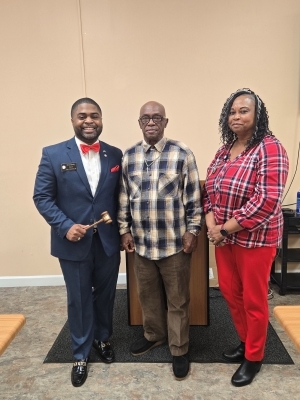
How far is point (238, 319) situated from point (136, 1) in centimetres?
289

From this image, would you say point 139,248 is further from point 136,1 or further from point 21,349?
point 136,1

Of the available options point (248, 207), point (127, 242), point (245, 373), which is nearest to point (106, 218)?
point (127, 242)

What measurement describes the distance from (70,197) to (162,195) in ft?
1.75

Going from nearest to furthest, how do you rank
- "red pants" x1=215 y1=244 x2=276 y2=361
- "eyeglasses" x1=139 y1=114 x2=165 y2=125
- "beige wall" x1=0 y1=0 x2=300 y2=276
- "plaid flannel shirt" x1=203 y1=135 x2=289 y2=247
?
"plaid flannel shirt" x1=203 y1=135 x2=289 y2=247, "red pants" x1=215 y1=244 x2=276 y2=361, "eyeglasses" x1=139 y1=114 x2=165 y2=125, "beige wall" x1=0 y1=0 x2=300 y2=276

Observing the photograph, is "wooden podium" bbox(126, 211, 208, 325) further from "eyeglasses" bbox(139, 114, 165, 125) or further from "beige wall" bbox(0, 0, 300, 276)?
"beige wall" bbox(0, 0, 300, 276)

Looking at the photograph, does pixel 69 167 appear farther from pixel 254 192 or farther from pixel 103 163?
pixel 254 192

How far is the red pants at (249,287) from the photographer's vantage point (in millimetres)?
1751

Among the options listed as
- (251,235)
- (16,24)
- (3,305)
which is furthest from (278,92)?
(3,305)

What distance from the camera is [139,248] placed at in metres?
2.01

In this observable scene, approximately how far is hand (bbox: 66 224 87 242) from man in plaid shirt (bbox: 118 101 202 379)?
324 mm

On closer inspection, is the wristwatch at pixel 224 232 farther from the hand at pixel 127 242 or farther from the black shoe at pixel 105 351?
the black shoe at pixel 105 351

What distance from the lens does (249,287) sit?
178 centimetres

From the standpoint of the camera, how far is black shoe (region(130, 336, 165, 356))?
2.20 m

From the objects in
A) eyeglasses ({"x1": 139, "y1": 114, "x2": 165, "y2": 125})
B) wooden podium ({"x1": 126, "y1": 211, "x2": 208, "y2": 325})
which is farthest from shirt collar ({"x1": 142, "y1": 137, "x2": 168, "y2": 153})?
wooden podium ({"x1": 126, "y1": 211, "x2": 208, "y2": 325})
